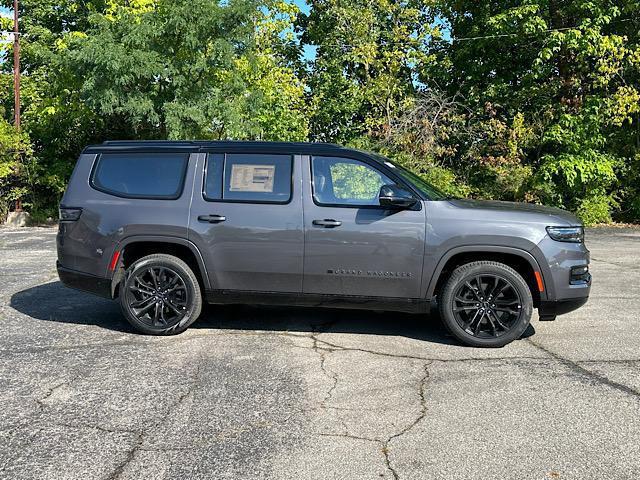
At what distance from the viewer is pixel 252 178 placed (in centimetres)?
559

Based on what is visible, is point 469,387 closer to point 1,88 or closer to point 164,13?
point 164,13

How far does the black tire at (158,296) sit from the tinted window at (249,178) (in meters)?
0.82

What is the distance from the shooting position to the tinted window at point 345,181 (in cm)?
541

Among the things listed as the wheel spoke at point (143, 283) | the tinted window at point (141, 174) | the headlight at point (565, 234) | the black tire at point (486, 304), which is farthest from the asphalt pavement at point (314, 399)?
the tinted window at point (141, 174)

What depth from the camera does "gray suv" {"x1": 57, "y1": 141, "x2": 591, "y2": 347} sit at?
17.2ft

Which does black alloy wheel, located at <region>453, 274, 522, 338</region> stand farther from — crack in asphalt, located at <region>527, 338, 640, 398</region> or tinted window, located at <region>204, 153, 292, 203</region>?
tinted window, located at <region>204, 153, 292, 203</region>

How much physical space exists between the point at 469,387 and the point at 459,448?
100 centimetres

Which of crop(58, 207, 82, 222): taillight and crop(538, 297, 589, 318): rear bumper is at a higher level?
crop(58, 207, 82, 222): taillight

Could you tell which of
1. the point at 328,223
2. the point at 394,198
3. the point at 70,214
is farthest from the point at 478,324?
the point at 70,214

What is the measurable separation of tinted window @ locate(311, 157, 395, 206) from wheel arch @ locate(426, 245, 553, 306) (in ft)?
2.80

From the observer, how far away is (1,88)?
65.5ft

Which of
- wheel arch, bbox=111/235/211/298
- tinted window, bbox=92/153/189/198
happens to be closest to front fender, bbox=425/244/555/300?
A: wheel arch, bbox=111/235/211/298

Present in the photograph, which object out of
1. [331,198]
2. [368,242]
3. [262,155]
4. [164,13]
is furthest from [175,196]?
[164,13]

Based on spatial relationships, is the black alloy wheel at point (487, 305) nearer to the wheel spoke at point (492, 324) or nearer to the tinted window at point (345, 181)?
the wheel spoke at point (492, 324)
